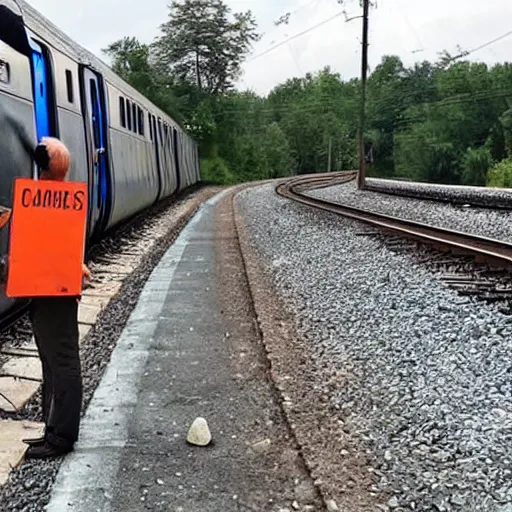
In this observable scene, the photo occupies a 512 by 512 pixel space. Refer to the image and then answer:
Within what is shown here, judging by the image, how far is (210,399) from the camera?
430 cm

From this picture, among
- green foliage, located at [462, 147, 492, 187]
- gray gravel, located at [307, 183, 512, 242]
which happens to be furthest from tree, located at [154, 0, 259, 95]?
gray gravel, located at [307, 183, 512, 242]

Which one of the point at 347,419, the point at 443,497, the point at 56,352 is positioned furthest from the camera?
the point at 347,419

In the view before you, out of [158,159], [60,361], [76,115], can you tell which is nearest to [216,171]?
[158,159]

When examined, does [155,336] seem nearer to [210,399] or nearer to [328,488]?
[210,399]

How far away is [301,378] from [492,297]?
2.68 metres

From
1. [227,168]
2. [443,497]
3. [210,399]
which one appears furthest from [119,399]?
[227,168]

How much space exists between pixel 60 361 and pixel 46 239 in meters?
0.68

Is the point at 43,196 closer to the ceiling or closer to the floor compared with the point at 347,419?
closer to the ceiling

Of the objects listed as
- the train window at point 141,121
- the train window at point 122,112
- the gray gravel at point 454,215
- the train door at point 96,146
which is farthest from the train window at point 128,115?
the gray gravel at point 454,215

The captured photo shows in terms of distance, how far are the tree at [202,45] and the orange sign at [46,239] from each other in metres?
67.0

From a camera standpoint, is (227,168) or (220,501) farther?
(227,168)

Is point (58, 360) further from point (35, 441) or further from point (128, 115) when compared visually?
point (128, 115)

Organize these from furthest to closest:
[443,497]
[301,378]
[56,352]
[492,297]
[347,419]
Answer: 1. [492,297]
2. [301,378]
3. [347,419]
4. [56,352]
5. [443,497]

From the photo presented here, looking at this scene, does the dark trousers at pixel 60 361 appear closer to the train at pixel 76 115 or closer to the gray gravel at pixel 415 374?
the train at pixel 76 115
